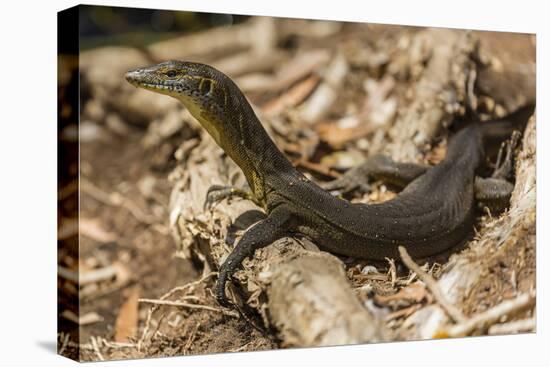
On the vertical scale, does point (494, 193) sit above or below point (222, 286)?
above

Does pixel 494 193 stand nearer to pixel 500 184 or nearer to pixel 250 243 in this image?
pixel 500 184

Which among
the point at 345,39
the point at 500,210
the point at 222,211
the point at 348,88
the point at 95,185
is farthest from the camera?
the point at 345,39

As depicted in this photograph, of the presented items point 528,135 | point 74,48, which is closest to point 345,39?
point 528,135

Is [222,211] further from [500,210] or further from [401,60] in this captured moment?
[401,60]

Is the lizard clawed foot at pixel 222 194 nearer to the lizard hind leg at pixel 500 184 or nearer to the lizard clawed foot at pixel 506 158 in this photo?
the lizard hind leg at pixel 500 184

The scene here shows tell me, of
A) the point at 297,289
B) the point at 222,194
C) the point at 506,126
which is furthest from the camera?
the point at 506,126

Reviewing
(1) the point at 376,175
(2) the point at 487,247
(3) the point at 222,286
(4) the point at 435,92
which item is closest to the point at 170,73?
(3) the point at 222,286

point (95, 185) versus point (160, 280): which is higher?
point (95, 185)

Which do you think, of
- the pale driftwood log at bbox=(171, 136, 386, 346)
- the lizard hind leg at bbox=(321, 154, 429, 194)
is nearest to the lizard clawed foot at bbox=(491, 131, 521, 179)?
the lizard hind leg at bbox=(321, 154, 429, 194)
